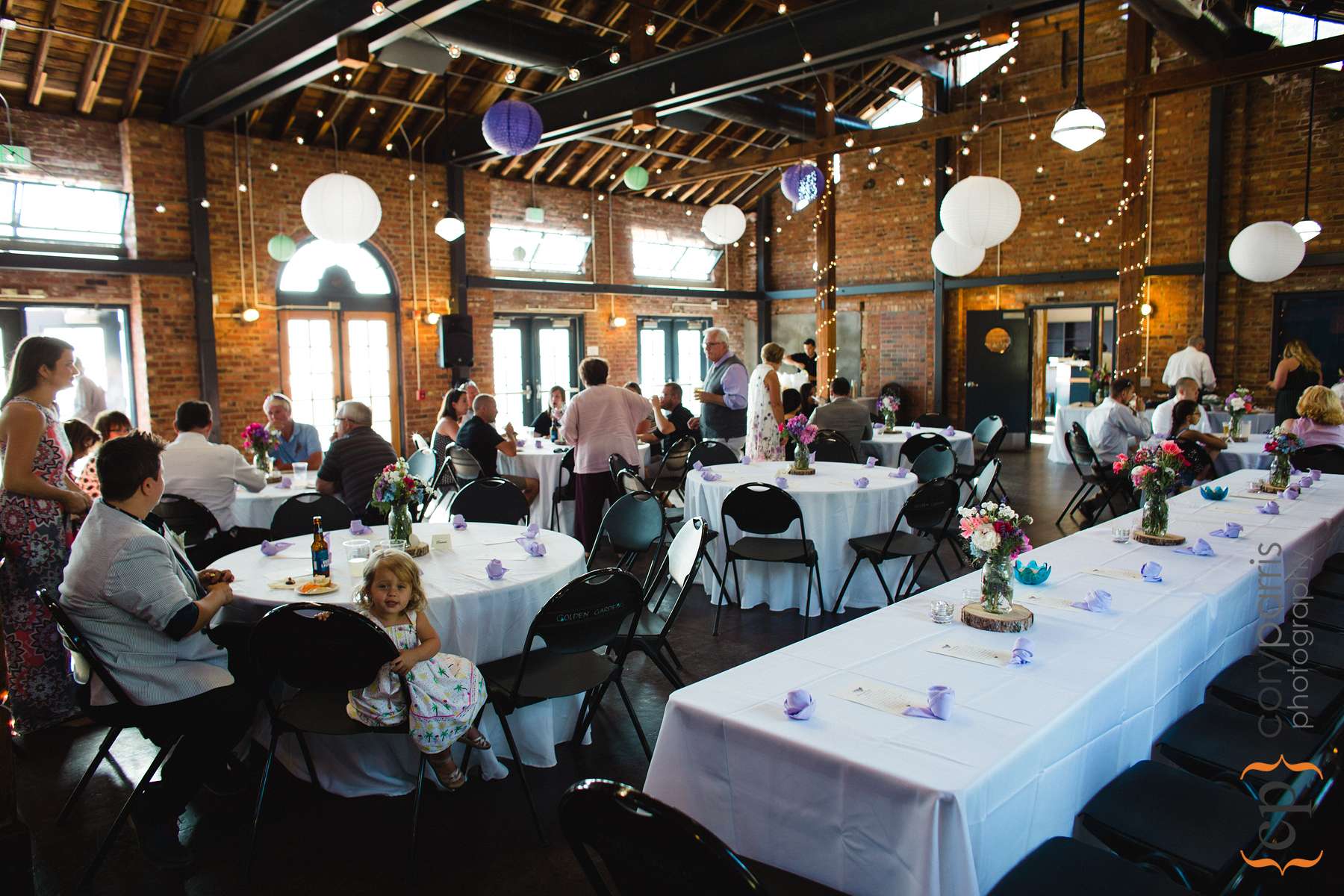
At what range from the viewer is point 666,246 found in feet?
53.9

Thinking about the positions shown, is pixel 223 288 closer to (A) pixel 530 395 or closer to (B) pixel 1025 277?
(A) pixel 530 395

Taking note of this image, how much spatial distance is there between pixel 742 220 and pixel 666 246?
553 centimetres

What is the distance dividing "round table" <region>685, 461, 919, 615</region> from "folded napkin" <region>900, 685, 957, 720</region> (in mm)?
3271

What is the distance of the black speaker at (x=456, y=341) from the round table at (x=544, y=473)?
4.01 meters

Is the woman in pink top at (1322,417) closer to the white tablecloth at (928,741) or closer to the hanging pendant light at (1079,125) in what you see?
the hanging pendant light at (1079,125)

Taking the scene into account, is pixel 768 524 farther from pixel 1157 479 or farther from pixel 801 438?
pixel 1157 479

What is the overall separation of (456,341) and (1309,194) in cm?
1153

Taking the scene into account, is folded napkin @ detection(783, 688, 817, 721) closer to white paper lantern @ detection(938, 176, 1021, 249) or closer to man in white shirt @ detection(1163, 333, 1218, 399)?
white paper lantern @ detection(938, 176, 1021, 249)

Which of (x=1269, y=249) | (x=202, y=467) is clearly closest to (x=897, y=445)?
(x=1269, y=249)

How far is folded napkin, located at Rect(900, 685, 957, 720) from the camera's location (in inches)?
85.2

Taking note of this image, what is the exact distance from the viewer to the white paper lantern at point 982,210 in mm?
7184

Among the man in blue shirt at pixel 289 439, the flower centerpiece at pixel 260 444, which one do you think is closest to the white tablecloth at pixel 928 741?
the flower centerpiece at pixel 260 444

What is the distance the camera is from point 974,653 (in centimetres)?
263

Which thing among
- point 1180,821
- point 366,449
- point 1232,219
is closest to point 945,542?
point 366,449
